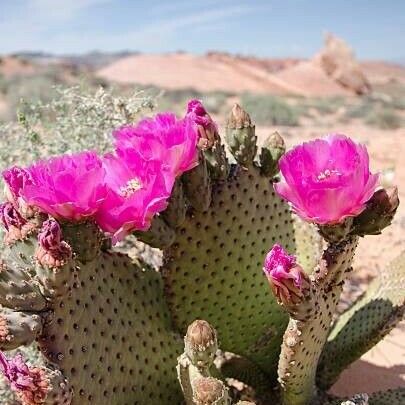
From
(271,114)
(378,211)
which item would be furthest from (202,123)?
(271,114)

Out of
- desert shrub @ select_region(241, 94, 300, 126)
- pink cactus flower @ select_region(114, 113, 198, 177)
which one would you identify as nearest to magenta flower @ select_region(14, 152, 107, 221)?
pink cactus flower @ select_region(114, 113, 198, 177)

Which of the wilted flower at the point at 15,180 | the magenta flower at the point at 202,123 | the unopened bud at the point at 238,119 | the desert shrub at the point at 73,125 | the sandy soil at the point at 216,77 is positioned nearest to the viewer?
the wilted flower at the point at 15,180

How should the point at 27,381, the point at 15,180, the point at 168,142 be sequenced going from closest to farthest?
the point at 27,381, the point at 15,180, the point at 168,142

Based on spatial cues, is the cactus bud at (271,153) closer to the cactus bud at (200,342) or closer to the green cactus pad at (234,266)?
the green cactus pad at (234,266)

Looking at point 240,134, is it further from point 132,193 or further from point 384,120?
point 384,120

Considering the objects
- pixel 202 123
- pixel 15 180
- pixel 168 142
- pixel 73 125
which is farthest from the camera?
pixel 73 125

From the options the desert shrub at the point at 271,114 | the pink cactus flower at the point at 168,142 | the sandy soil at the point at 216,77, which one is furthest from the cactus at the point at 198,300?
the sandy soil at the point at 216,77

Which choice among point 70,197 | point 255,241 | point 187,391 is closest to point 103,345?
point 187,391

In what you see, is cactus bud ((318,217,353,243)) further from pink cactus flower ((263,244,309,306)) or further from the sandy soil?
the sandy soil
